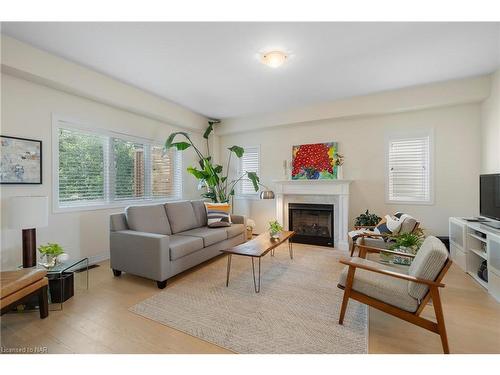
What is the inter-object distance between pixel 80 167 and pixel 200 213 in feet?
6.65

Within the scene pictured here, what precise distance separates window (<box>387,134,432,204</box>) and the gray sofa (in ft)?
10.3

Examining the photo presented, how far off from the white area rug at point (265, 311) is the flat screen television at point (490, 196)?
205cm

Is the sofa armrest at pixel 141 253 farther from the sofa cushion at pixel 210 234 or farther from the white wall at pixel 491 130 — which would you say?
the white wall at pixel 491 130

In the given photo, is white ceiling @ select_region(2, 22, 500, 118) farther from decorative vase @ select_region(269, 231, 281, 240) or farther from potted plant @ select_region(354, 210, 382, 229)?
decorative vase @ select_region(269, 231, 281, 240)

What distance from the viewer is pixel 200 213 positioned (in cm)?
439

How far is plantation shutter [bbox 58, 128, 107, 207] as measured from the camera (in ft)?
11.2

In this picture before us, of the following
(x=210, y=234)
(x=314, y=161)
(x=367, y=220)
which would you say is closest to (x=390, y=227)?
(x=367, y=220)

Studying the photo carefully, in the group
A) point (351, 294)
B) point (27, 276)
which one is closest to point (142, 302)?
point (27, 276)

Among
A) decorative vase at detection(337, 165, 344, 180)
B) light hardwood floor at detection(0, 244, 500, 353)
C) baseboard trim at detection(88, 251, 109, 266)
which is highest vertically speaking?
decorative vase at detection(337, 165, 344, 180)

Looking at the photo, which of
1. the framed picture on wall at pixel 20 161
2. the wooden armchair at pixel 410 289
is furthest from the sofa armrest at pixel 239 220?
the framed picture on wall at pixel 20 161

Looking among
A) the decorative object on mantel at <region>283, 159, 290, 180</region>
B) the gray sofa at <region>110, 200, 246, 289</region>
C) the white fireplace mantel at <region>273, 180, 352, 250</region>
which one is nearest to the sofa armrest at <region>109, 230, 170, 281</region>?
the gray sofa at <region>110, 200, 246, 289</region>

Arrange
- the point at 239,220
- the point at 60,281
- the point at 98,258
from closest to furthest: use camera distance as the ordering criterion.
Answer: the point at 60,281, the point at 98,258, the point at 239,220

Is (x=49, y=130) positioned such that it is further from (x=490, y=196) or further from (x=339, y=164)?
(x=490, y=196)

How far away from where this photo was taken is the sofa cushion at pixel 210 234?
3.53 meters
